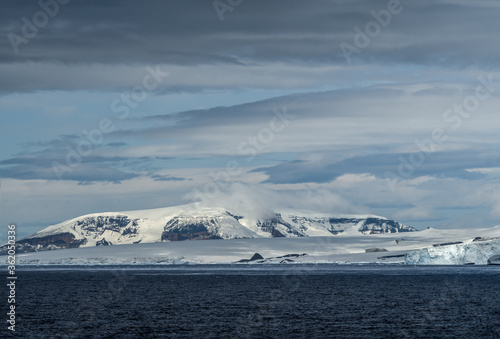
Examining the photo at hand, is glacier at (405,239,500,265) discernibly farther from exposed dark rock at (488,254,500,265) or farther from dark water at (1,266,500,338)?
dark water at (1,266,500,338)

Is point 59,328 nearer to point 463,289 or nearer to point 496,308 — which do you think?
point 496,308

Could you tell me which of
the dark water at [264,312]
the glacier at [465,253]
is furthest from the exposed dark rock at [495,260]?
the dark water at [264,312]

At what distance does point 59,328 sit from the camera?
5684 centimetres

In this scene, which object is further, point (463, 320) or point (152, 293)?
point (152, 293)

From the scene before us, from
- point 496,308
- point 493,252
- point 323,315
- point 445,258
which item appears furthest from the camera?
point 445,258

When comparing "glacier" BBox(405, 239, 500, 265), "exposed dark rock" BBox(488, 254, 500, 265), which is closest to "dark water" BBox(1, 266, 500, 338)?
"exposed dark rock" BBox(488, 254, 500, 265)

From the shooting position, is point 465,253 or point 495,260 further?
point 465,253

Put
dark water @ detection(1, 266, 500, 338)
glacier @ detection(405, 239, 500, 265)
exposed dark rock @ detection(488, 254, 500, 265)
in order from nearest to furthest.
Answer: dark water @ detection(1, 266, 500, 338)
exposed dark rock @ detection(488, 254, 500, 265)
glacier @ detection(405, 239, 500, 265)

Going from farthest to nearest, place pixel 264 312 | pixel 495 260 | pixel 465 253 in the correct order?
pixel 465 253
pixel 495 260
pixel 264 312

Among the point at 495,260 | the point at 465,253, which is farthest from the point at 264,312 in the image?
the point at 465,253

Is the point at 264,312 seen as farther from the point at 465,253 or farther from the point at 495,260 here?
the point at 465,253

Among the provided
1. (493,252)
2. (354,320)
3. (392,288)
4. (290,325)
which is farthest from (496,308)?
(493,252)

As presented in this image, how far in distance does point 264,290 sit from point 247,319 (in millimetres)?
40866

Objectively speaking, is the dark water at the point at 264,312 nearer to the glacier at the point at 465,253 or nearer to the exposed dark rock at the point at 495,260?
the exposed dark rock at the point at 495,260
